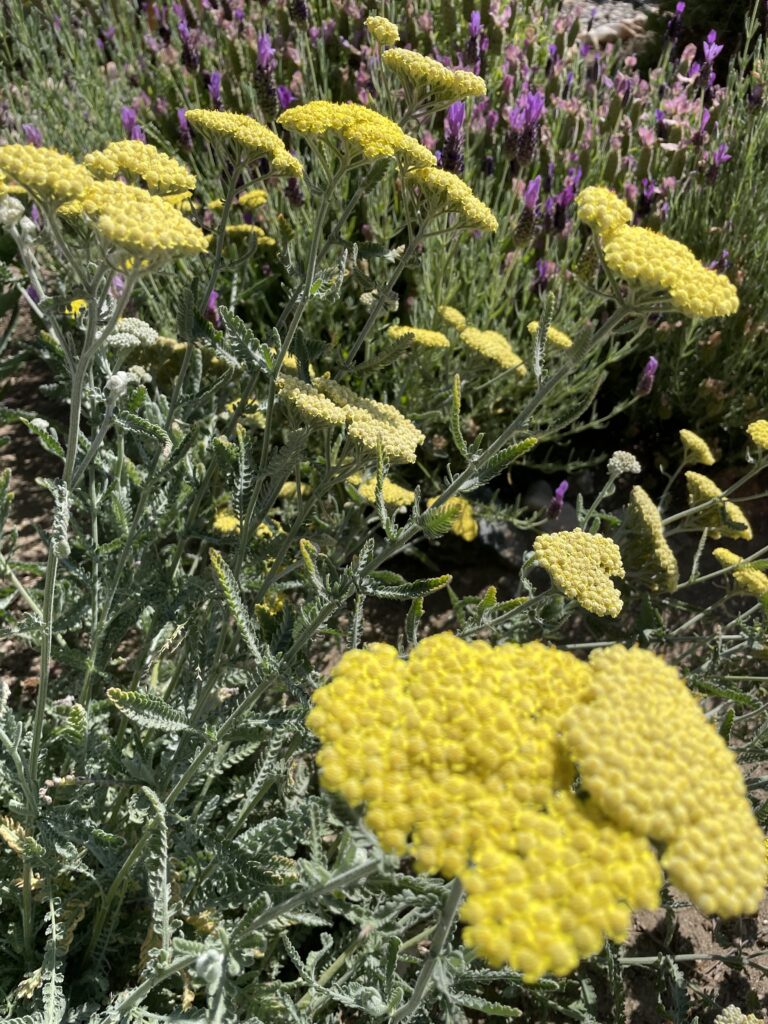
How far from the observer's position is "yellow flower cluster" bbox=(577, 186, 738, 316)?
56.2 inches

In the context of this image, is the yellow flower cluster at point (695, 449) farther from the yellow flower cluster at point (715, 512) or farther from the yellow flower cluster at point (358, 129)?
the yellow flower cluster at point (358, 129)

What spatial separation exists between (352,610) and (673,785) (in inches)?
44.9

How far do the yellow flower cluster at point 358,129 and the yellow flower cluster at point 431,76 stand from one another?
0.23 meters

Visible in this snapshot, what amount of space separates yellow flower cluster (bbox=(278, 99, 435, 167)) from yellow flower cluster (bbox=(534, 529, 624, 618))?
3.13 ft

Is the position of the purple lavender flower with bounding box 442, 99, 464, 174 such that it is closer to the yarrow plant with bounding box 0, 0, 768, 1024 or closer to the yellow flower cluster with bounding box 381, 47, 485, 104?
the yarrow plant with bounding box 0, 0, 768, 1024

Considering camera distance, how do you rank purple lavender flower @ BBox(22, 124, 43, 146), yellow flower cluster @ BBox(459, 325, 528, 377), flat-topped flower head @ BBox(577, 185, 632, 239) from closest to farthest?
flat-topped flower head @ BBox(577, 185, 632, 239)
yellow flower cluster @ BBox(459, 325, 528, 377)
purple lavender flower @ BBox(22, 124, 43, 146)

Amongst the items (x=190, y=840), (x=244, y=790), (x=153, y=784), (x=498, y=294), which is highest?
(x=498, y=294)

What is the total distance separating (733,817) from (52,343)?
1861 mm

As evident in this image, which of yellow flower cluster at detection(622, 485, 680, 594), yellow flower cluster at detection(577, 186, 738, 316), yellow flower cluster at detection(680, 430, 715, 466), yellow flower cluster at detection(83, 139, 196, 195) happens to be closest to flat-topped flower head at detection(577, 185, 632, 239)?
yellow flower cluster at detection(577, 186, 738, 316)

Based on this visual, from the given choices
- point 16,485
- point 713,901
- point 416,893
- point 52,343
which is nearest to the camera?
point 713,901

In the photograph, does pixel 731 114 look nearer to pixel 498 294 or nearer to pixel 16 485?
A: pixel 498 294

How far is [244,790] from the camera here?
2018mm

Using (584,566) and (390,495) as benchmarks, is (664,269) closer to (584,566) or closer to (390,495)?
(584,566)

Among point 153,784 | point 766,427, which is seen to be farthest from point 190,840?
point 766,427
